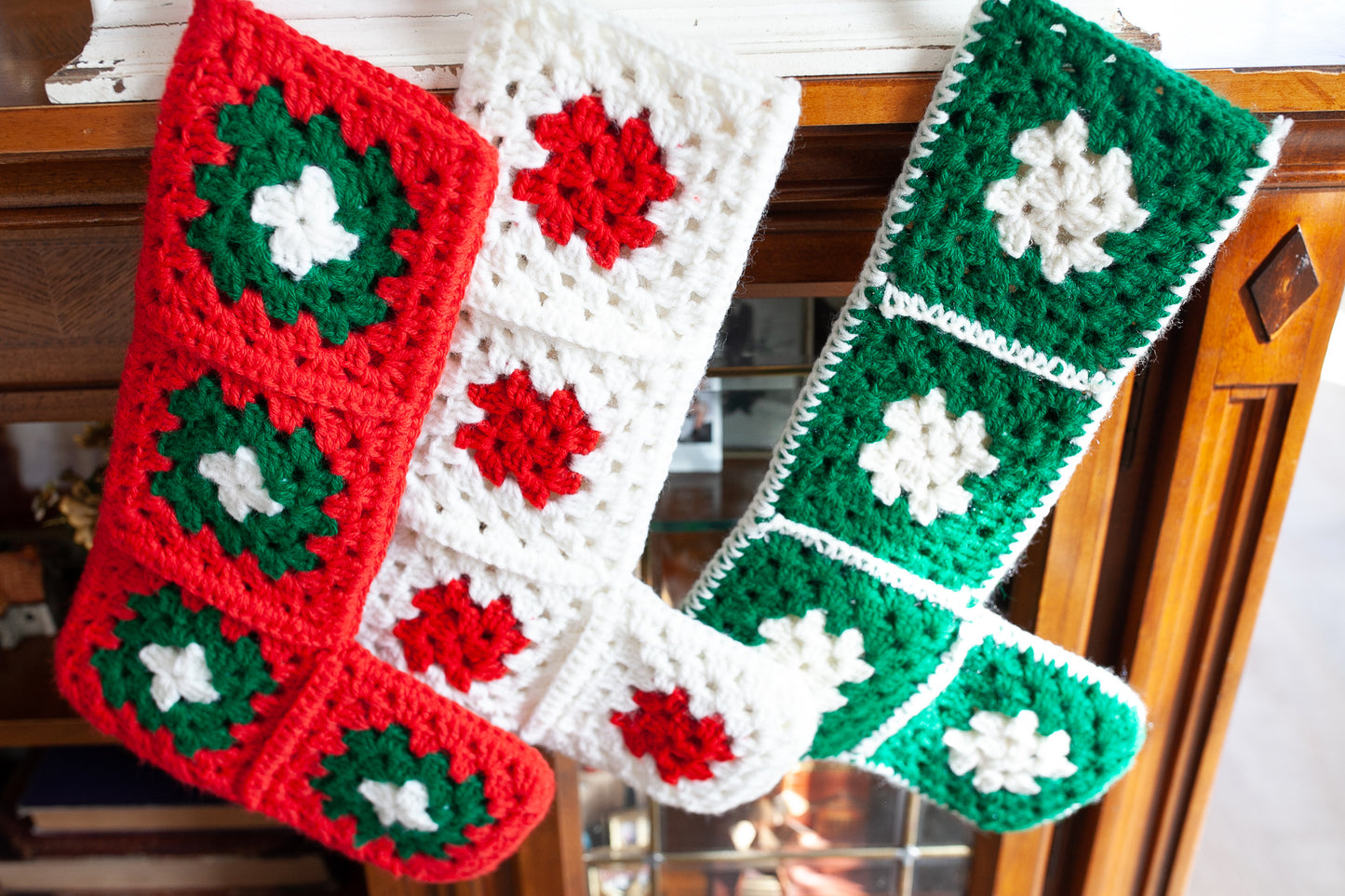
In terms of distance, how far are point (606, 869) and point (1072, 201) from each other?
85cm

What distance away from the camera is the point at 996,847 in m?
0.92

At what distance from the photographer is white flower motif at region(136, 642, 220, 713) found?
703mm

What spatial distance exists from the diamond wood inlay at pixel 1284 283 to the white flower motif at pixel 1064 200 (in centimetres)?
13

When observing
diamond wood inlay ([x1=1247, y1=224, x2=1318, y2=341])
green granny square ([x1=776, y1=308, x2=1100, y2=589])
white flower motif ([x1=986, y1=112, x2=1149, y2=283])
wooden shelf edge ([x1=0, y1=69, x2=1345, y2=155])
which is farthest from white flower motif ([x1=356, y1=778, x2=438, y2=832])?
diamond wood inlay ([x1=1247, y1=224, x2=1318, y2=341])

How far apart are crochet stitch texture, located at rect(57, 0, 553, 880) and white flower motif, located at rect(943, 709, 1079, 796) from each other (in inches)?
13.8

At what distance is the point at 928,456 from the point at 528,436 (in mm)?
286

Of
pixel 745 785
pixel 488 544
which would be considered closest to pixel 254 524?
pixel 488 544

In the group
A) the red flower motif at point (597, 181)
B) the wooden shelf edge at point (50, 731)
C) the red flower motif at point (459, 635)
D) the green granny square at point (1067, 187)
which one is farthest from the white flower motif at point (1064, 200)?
the wooden shelf edge at point (50, 731)

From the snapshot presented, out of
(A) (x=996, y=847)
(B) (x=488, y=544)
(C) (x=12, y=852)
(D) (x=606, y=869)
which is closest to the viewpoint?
(B) (x=488, y=544)

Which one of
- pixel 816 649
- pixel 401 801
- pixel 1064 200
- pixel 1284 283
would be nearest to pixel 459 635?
pixel 401 801

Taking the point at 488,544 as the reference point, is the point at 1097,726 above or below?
below

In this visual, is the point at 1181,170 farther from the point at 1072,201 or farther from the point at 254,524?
the point at 254,524

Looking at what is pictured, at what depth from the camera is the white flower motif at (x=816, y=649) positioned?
28.0 inches

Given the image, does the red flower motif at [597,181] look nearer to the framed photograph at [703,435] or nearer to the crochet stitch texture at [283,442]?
the crochet stitch texture at [283,442]
